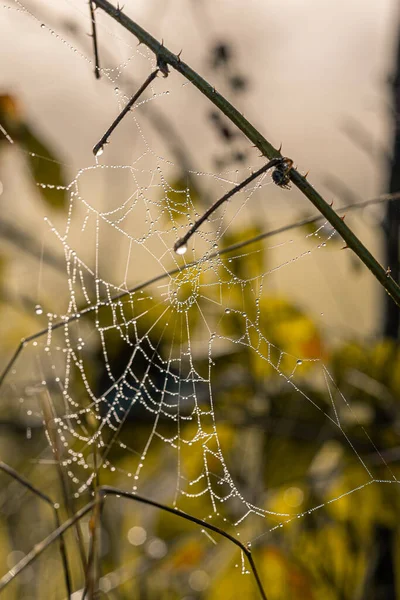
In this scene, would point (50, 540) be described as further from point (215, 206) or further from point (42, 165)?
point (42, 165)

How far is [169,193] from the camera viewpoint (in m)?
1.67

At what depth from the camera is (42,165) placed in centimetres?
171

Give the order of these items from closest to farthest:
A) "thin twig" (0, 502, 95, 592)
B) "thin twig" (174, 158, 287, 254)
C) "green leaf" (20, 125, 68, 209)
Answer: "thin twig" (174, 158, 287, 254), "thin twig" (0, 502, 95, 592), "green leaf" (20, 125, 68, 209)

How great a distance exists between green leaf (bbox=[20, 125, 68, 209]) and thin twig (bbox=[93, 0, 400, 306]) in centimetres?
99

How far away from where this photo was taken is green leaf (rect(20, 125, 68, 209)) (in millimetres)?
1694

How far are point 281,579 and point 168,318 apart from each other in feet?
2.19

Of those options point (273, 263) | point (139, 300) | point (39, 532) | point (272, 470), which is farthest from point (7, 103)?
point (39, 532)

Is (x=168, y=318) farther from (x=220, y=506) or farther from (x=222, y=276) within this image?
(x=220, y=506)

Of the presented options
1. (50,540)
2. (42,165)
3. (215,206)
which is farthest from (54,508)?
(42,165)

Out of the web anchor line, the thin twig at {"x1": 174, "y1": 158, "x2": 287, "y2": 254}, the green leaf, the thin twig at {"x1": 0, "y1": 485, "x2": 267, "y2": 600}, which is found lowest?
the thin twig at {"x1": 0, "y1": 485, "x2": 267, "y2": 600}

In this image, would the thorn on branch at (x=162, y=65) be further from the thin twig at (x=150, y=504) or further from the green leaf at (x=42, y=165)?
the green leaf at (x=42, y=165)

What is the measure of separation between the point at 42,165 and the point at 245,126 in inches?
44.7

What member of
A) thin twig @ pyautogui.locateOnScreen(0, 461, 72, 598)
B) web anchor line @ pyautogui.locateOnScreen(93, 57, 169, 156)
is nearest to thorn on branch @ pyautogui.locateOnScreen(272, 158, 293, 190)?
web anchor line @ pyautogui.locateOnScreen(93, 57, 169, 156)

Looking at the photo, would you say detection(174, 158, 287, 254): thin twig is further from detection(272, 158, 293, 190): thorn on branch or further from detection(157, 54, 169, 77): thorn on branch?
detection(157, 54, 169, 77): thorn on branch
